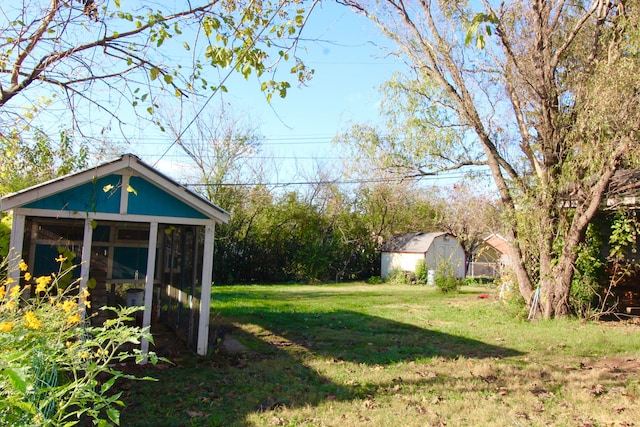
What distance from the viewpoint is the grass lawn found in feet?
16.5

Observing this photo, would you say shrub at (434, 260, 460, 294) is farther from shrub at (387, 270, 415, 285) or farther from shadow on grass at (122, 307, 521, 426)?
shadow on grass at (122, 307, 521, 426)

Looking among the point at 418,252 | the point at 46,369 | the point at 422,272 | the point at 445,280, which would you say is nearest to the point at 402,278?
the point at 422,272

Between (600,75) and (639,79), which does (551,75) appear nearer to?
(600,75)

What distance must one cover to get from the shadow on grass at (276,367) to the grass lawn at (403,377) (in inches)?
0.8

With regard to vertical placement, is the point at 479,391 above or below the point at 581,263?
below

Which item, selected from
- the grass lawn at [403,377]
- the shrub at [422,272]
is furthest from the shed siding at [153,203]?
the shrub at [422,272]

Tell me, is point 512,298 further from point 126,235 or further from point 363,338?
point 126,235

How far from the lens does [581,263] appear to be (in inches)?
458

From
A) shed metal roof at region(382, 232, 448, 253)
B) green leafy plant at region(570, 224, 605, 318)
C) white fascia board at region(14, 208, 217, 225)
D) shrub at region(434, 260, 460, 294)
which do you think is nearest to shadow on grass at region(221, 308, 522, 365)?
white fascia board at region(14, 208, 217, 225)

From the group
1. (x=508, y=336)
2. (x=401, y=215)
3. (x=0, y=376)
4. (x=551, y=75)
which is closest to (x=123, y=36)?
(x=0, y=376)

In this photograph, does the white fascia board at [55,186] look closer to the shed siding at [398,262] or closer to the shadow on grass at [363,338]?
the shadow on grass at [363,338]

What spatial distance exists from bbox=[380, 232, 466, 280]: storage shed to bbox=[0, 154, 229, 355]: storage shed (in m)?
18.4

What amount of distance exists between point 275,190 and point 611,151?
1851 centimetres

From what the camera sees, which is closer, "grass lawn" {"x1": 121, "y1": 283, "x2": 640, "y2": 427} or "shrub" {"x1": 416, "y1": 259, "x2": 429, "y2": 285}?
"grass lawn" {"x1": 121, "y1": 283, "x2": 640, "y2": 427}
